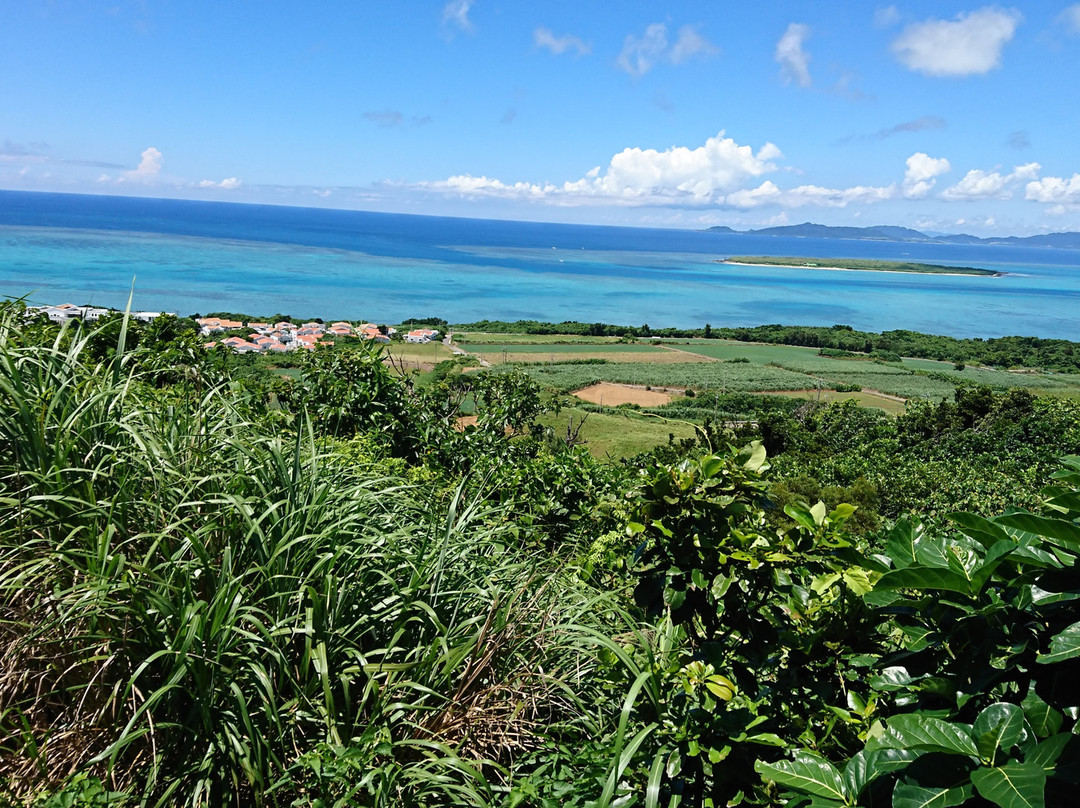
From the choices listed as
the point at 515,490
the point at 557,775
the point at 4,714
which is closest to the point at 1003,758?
the point at 557,775

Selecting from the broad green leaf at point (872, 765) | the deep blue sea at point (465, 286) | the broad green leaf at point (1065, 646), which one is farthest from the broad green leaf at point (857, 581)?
the deep blue sea at point (465, 286)

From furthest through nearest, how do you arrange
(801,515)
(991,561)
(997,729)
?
(801,515)
(991,561)
(997,729)

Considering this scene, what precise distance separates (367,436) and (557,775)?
4.19m

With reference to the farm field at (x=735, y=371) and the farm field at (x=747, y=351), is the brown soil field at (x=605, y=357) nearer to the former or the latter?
the farm field at (x=735, y=371)

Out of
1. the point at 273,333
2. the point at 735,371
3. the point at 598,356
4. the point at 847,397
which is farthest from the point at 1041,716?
the point at 598,356

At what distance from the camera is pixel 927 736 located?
1104 millimetres

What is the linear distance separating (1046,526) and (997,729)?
1.09 feet

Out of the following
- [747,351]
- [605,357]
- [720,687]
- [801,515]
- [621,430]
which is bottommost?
[621,430]

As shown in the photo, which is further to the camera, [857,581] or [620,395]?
[620,395]

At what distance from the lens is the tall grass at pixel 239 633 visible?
1.95 metres

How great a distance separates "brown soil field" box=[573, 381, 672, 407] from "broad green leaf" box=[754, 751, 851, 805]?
43068 mm

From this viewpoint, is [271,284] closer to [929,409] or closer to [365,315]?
[365,315]

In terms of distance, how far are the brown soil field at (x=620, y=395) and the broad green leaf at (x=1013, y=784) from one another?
43.3m

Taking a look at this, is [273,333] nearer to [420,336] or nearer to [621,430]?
[420,336]
